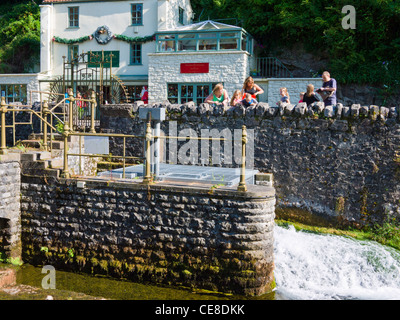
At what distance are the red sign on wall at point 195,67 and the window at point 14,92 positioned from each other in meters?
8.99

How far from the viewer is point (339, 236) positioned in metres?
10.1

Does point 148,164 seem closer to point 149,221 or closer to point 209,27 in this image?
point 149,221

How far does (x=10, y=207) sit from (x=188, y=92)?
12.2 m

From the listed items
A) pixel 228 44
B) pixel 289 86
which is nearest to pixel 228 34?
pixel 228 44

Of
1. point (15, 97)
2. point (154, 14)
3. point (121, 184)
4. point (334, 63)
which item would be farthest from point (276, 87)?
point (15, 97)

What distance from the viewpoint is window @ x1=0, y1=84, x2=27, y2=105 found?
23.5 m

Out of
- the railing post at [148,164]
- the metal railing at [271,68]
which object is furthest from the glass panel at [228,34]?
the railing post at [148,164]

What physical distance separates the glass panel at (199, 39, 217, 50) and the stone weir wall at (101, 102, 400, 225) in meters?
10.1

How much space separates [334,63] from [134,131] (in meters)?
11.4

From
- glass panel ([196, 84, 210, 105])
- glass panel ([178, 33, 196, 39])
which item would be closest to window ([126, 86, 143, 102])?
glass panel ([178, 33, 196, 39])

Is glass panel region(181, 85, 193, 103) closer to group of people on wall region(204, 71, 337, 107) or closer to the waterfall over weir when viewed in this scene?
group of people on wall region(204, 71, 337, 107)

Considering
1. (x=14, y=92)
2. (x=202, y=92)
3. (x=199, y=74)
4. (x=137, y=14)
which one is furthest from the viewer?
(x=14, y=92)

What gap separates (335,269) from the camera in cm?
901

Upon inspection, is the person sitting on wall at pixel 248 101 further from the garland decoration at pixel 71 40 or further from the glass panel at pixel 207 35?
the garland decoration at pixel 71 40
